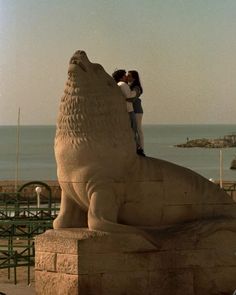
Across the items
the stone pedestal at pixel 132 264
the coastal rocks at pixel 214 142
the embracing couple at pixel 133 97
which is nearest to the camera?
the stone pedestal at pixel 132 264

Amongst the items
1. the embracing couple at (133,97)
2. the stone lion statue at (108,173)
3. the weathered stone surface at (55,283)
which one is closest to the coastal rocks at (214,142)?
the embracing couple at (133,97)

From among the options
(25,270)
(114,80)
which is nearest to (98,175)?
(114,80)

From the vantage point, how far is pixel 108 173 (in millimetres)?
11422

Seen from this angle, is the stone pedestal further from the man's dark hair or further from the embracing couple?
the man's dark hair

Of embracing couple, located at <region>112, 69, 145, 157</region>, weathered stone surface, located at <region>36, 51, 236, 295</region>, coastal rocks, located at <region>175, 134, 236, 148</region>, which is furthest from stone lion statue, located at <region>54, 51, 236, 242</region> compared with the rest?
coastal rocks, located at <region>175, 134, 236, 148</region>

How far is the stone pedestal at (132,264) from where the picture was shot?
1121cm

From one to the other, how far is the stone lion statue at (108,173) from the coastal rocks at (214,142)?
55005mm

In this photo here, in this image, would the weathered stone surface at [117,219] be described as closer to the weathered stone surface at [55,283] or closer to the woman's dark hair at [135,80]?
the weathered stone surface at [55,283]

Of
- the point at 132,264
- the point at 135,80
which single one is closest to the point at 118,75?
the point at 135,80

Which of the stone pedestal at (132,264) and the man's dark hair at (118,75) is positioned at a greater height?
the man's dark hair at (118,75)

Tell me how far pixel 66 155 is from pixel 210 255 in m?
1.91

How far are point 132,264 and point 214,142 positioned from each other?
6767cm

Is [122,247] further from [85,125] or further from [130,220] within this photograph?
[85,125]

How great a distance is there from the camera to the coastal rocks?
72500 millimetres
